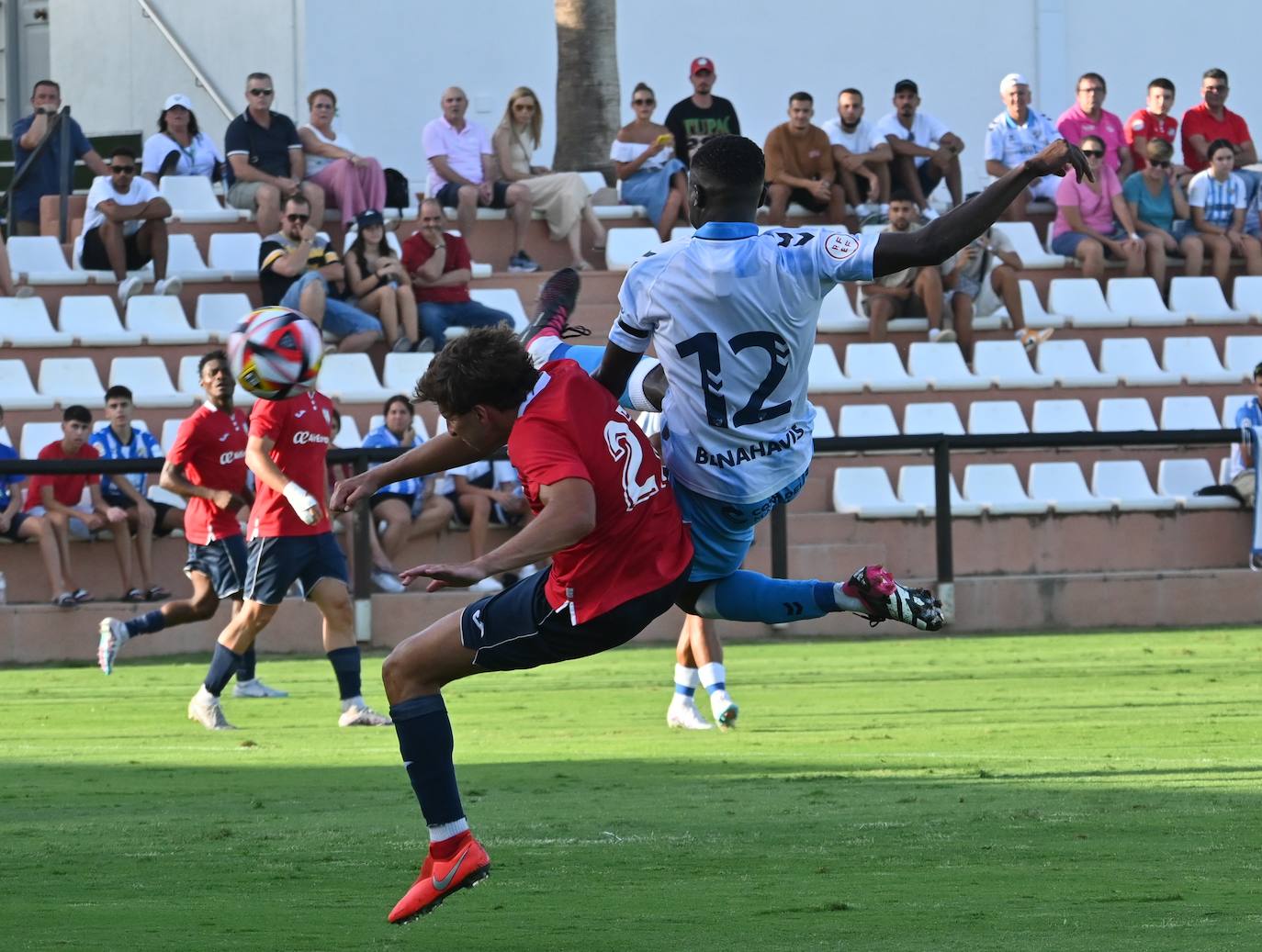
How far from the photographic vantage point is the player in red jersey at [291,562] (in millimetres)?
11812

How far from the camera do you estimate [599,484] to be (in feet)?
19.1

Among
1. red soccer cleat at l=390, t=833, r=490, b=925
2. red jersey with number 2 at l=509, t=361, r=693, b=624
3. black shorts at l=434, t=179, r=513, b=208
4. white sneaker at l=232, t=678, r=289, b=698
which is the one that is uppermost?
black shorts at l=434, t=179, r=513, b=208

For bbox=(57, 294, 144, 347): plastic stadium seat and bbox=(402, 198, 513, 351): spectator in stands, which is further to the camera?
bbox=(402, 198, 513, 351): spectator in stands

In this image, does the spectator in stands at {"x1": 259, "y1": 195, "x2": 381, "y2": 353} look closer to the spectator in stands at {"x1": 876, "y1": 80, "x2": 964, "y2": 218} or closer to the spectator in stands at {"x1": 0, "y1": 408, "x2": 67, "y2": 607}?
the spectator in stands at {"x1": 0, "y1": 408, "x2": 67, "y2": 607}

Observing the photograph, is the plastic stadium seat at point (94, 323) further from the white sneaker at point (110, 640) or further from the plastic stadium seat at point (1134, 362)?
the plastic stadium seat at point (1134, 362)

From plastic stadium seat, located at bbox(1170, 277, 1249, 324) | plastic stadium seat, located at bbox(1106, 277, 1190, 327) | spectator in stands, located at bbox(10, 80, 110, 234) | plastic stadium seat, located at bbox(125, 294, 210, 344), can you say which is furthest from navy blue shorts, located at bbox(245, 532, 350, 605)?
plastic stadium seat, located at bbox(1170, 277, 1249, 324)

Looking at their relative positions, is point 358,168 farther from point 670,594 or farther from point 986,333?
point 670,594

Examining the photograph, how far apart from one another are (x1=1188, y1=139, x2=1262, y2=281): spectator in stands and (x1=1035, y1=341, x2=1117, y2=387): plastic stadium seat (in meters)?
2.32

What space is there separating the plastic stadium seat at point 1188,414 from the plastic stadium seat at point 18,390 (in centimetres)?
1060

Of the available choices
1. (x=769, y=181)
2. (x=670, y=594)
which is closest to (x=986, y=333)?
(x=769, y=181)

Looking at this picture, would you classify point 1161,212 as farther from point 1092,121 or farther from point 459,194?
point 459,194

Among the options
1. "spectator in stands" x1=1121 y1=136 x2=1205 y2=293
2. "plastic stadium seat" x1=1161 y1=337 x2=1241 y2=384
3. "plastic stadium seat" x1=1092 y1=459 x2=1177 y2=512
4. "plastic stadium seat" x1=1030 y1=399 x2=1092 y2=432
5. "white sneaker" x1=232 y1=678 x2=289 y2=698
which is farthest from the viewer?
"spectator in stands" x1=1121 y1=136 x2=1205 y2=293

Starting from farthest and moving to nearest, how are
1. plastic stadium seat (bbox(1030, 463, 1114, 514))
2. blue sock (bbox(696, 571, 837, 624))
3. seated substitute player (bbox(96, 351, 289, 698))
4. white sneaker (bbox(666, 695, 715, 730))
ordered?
1. plastic stadium seat (bbox(1030, 463, 1114, 514))
2. seated substitute player (bbox(96, 351, 289, 698))
3. white sneaker (bbox(666, 695, 715, 730))
4. blue sock (bbox(696, 571, 837, 624))

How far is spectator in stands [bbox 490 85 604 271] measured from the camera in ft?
68.7
